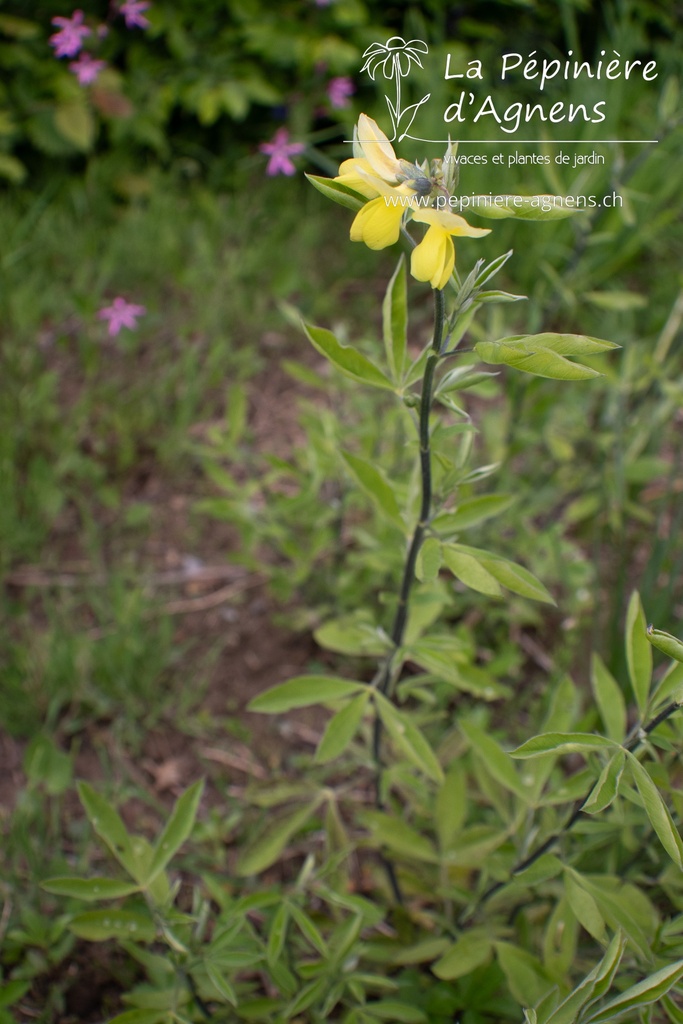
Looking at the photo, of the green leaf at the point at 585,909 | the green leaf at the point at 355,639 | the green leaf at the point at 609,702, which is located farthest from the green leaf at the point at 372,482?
the green leaf at the point at 585,909

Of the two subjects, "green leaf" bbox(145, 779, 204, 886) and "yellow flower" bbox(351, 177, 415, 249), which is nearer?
"yellow flower" bbox(351, 177, 415, 249)

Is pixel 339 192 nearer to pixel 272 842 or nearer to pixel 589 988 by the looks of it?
pixel 589 988

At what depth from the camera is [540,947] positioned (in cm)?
112

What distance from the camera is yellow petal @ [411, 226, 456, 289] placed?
24.3 inches

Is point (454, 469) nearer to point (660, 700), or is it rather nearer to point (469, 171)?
point (660, 700)

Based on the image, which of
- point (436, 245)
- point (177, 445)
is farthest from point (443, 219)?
point (177, 445)

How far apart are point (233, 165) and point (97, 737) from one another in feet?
6.39

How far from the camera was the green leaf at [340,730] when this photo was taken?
0.94m

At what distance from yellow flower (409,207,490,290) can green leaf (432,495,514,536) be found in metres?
0.33

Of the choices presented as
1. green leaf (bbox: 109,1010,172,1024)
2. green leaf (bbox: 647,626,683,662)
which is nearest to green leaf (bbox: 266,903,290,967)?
green leaf (bbox: 109,1010,172,1024)

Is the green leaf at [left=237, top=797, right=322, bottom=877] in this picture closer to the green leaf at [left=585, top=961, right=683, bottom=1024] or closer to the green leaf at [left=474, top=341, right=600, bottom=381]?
the green leaf at [left=585, top=961, right=683, bottom=1024]

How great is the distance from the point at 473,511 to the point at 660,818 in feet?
1.30

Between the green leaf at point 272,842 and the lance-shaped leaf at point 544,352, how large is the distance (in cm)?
79

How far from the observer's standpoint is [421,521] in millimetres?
830
